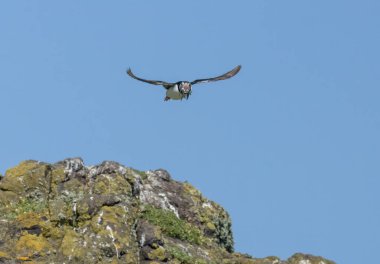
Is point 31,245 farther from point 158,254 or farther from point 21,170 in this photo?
point 21,170

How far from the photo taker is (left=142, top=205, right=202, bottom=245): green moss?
46656 mm

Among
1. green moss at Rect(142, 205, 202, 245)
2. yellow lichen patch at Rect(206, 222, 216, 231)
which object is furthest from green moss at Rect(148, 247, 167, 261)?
yellow lichen patch at Rect(206, 222, 216, 231)

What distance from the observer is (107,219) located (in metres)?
42.4

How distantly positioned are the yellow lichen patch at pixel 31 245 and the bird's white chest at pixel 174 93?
10.5m

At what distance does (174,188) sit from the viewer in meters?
51.9

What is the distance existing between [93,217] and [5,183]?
6114 mm

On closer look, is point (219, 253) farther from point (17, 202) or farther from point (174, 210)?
point (17, 202)

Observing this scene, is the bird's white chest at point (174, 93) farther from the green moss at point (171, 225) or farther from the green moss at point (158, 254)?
the green moss at point (158, 254)

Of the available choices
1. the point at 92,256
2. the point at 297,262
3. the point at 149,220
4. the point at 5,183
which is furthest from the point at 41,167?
the point at 297,262

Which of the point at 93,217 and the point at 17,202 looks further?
the point at 17,202

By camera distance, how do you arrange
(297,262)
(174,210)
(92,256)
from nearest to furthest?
(92,256)
(297,262)
(174,210)

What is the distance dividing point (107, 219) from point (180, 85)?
8.70 meters

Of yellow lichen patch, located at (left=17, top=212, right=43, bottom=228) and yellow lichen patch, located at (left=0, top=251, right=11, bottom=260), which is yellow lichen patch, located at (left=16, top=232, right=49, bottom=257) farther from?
yellow lichen patch, located at (left=17, top=212, right=43, bottom=228)

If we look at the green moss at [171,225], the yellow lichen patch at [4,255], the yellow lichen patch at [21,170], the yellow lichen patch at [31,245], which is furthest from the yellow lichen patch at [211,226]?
the yellow lichen patch at [4,255]
